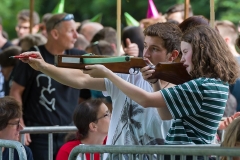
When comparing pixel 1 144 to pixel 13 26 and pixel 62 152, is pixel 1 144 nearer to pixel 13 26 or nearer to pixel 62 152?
pixel 62 152

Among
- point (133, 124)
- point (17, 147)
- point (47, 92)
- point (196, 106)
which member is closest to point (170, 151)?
point (196, 106)

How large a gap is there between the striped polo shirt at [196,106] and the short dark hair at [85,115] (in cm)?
179

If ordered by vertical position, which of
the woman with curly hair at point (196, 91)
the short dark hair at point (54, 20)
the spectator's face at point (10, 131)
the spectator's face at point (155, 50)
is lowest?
the spectator's face at point (10, 131)

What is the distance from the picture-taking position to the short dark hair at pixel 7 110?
21.0 feet

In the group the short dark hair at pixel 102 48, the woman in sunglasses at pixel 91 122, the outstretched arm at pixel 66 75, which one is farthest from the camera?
the short dark hair at pixel 102 48

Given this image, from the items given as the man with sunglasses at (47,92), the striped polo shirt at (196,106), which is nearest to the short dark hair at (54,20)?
the man with sunglasses at (47,92)

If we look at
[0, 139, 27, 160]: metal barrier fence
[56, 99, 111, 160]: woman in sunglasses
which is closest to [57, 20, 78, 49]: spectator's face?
[56, 99, 111, 160]: woman in sunglasses

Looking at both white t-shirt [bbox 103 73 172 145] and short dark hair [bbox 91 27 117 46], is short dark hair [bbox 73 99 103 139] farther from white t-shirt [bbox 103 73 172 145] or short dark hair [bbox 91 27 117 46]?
short dark hair [bbox 91 27 117 46]

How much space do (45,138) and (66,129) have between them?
1.23 metres

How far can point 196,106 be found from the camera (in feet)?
16.7

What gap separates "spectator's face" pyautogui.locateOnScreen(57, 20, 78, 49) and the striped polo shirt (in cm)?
384

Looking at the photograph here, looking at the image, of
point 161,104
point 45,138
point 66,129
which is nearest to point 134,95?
point 161,104

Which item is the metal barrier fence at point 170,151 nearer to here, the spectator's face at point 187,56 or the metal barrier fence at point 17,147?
the metal barrier fence at point 17,147

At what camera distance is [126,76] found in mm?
5809
